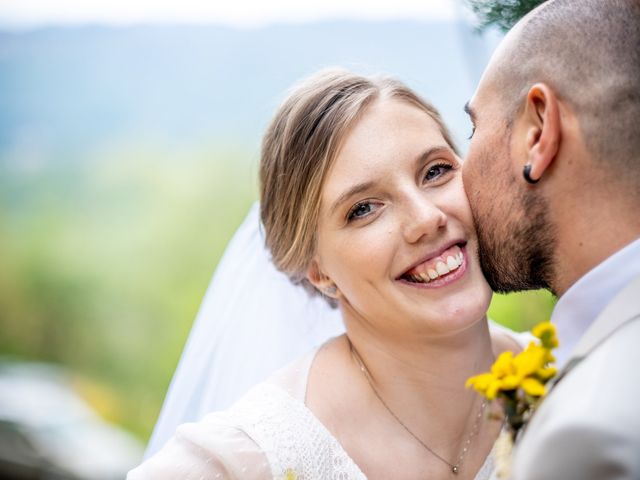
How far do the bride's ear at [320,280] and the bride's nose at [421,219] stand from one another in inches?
18.6

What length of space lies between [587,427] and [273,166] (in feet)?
5.63

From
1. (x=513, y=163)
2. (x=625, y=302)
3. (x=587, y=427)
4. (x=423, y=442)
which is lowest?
(x=423, y=442)

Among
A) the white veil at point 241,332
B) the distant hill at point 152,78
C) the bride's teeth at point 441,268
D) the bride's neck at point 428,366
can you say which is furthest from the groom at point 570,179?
the distant hill at point 152,78

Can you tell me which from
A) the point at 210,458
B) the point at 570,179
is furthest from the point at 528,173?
the point at 210,458

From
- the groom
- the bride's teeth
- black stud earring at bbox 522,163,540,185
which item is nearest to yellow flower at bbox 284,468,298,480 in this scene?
the bride's teeth

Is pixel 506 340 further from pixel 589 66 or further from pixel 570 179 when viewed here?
pixel 589 66

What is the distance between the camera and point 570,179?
2066mm

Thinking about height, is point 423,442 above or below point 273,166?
below

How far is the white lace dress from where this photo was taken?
257 centimetres

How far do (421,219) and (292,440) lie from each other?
83cm

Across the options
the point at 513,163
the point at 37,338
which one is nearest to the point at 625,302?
the point at 513,163

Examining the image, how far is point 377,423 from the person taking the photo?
2.88 meters

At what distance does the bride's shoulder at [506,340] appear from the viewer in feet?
10.4

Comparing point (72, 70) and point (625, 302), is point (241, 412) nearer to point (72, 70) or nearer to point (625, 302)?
point (625, 302)
